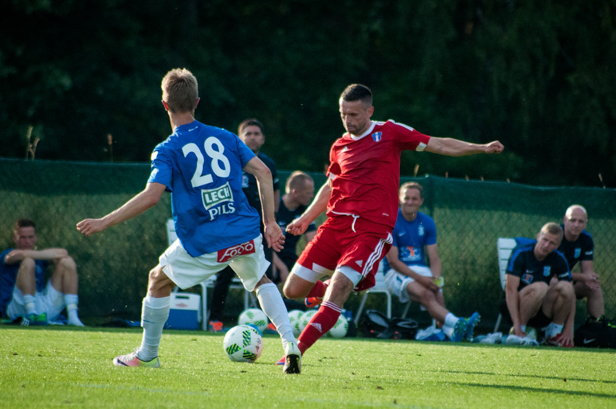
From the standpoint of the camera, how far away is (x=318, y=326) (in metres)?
4.85

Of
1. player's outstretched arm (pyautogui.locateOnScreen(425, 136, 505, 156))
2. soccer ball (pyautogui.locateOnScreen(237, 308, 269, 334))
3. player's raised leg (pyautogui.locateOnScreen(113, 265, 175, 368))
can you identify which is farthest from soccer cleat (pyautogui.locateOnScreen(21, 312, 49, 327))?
player's outstretched arm (pyautogui.locateOnScreen(425, 136, 505, 156))

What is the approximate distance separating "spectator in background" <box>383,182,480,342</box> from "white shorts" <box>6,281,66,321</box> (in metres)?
4.14

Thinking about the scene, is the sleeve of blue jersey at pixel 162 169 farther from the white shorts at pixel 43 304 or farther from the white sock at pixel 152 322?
the white shorts at pixel 43 304

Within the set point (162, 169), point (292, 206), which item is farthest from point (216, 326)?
point (162, 169)

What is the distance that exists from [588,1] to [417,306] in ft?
35.9

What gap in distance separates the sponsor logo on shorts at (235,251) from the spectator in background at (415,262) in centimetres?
438

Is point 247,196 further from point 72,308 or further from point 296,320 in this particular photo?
point 72,308

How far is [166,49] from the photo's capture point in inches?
796

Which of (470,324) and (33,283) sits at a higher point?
(33,283)

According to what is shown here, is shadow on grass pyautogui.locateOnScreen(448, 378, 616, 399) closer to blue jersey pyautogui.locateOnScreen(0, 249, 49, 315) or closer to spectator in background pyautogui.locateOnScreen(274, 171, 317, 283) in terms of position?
spectator in background pyautogui.locateOnScreen(274, 171, 317, 283)

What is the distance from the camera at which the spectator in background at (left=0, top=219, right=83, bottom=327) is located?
8.66 m

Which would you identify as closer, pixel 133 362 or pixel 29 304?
pixel 133 362

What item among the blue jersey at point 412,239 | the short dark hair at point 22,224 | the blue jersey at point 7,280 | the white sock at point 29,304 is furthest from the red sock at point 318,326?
the short dark hair at point 22,224

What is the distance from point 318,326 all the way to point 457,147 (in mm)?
1623
